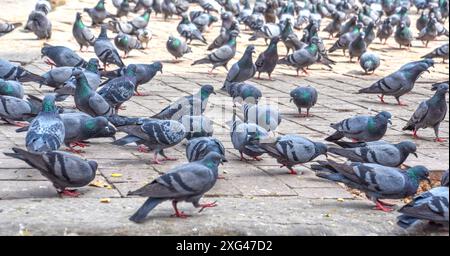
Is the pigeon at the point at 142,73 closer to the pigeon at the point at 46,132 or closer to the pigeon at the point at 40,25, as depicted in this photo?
the pigeon at the point at 46,132

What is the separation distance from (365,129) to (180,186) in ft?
10.4

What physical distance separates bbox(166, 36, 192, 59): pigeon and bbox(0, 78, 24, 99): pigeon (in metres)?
5.22

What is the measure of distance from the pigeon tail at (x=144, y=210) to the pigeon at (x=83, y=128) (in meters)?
2.19

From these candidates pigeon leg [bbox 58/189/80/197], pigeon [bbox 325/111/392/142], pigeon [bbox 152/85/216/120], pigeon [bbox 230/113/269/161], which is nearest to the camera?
pigeon leg [bbox 58/189/80/197]

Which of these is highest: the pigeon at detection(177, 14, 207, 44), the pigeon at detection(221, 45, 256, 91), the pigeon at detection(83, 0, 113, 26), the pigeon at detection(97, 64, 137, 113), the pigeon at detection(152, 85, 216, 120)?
the pigeon at detection(152, 85, 216, 120)

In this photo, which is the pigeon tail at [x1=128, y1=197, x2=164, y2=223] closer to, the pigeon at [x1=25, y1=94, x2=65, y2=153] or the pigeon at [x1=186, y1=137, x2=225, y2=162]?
the pigeon at [x1=186, y1=137, x2=225, y2=162]

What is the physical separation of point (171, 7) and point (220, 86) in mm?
10856

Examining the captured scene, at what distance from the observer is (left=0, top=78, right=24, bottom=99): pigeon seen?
9.00 meters

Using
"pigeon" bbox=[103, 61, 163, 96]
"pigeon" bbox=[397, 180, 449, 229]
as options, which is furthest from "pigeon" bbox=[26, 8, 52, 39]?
"pigeon" bbox=[397, 180, 449, 229]

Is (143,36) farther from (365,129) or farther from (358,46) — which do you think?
(365,129)

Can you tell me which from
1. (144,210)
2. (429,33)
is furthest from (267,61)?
(144,210)

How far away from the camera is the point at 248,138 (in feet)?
24.4

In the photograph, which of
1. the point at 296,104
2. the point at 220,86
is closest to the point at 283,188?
the point at 296,104

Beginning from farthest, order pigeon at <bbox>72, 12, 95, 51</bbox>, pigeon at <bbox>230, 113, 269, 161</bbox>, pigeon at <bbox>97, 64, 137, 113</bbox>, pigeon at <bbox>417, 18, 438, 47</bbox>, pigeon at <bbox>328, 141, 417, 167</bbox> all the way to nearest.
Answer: pigeon at <bbox>417, 18, 438, 47</bbox> → pigeon at <bbox>72, 12, 95, 51</bbox> → pigeon at <bbox>97, 64, 137, 113</bbox> → pigeon at <bbox>230, 113, 269, 161</bbox> → pigeon at <bbox>328, 141, 417, 167</bbox>
